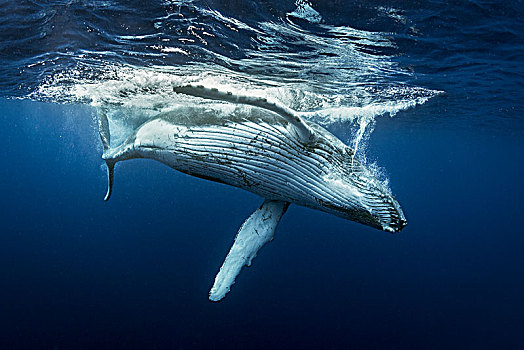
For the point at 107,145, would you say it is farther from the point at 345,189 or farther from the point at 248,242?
the point at 345,189

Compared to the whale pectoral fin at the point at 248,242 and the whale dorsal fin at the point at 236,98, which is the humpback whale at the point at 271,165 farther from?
the whale dorsal fin at the point at 236,98

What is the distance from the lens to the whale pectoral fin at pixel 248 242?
4199 mm

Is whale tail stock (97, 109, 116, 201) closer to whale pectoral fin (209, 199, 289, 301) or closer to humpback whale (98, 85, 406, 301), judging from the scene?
humpback whale (98, 85, 406, 301)

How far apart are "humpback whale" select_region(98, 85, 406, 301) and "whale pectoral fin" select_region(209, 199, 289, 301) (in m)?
0.01

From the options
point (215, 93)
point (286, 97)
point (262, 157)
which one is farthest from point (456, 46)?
point (215, 93)

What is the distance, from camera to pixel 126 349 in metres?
13.9

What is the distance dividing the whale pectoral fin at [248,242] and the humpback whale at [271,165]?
0.01 metres

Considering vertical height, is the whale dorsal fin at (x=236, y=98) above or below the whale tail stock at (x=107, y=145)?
above

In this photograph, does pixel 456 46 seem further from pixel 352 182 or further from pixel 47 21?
pixel 47 21

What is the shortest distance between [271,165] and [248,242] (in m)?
1.23

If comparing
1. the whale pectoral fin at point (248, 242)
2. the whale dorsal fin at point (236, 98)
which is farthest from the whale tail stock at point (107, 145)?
the whale dorsal fin at point (236, 98)

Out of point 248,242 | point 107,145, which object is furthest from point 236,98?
point 107,145

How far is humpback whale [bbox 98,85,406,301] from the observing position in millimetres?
3898

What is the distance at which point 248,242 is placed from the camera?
4410 mm
